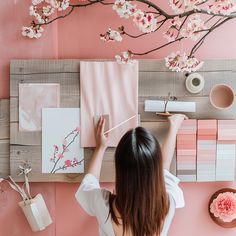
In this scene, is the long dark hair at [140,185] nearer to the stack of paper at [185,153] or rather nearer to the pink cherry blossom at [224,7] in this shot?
the stack of paper at [185,153]

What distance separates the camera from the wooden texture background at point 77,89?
160 centimetres

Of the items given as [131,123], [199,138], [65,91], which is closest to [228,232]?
[199,138]

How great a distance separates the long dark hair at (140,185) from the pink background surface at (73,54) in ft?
1.35

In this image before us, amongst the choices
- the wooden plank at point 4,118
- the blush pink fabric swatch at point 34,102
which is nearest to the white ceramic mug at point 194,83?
the blush pink fabric swatch at point 34,102

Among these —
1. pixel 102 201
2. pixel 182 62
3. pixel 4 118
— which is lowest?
pixel 102 201

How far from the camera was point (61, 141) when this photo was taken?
1601 mm

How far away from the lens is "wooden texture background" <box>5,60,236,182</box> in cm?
160

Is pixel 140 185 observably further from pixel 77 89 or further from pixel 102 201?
pixel 77 89

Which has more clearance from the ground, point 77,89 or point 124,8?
point 124,8

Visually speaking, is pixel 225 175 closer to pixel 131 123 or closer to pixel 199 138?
pixel 199 138

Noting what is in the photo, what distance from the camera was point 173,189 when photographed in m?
1.36

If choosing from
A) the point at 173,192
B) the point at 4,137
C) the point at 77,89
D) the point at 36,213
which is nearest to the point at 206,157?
the point at 173,192

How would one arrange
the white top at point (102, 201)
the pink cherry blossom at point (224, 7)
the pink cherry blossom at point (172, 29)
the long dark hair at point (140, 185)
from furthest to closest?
the pink cherry blossom at point (172, 29), the pink cherry blossom at point (224, 7), the white top at point (102, 201), the long dark hair at point (140, 185)

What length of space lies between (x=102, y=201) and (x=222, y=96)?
64cm
